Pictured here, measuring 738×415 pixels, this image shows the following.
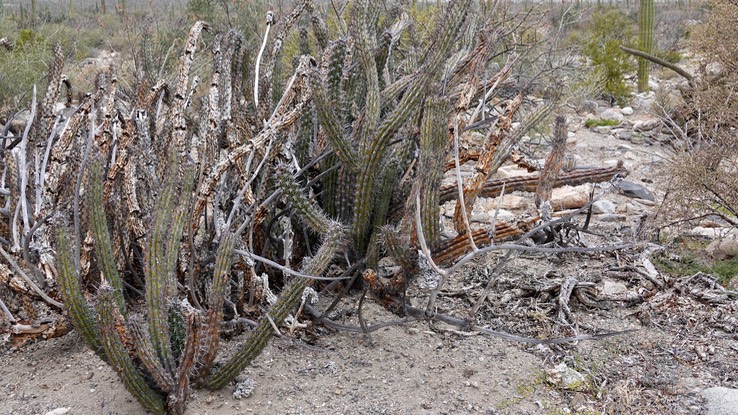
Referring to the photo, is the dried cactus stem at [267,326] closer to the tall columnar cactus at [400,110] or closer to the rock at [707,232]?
the tall columnar cactus at [400,110]

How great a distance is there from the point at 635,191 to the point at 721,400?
4.21m

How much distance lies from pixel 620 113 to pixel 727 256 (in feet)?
26.4

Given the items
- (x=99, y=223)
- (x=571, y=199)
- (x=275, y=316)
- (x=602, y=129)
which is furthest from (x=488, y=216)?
(x=602, y=129)

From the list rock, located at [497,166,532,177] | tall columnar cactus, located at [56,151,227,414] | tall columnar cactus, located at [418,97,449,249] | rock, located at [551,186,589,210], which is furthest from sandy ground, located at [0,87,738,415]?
rock, located at [497,166,532,177]

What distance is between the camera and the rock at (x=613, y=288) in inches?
179

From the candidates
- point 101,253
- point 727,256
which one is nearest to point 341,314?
point 101,253

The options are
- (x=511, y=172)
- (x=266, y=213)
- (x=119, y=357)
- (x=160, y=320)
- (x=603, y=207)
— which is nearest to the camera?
(x=119, y=357)

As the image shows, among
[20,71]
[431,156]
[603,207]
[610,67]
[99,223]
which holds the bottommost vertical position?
[603,207]

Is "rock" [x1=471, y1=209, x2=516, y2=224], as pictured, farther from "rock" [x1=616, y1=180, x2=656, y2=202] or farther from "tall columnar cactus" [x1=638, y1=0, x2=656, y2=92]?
"tall columnar cactus" [x1=638, y1=0, x2=656, y2=92]

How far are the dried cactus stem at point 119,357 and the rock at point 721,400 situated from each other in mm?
2509

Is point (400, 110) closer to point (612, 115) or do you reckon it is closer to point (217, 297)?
point (217, 297)

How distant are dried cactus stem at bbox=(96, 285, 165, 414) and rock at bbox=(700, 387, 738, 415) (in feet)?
8.23

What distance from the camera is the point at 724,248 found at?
529 centimetres

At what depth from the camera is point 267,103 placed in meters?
4.61
